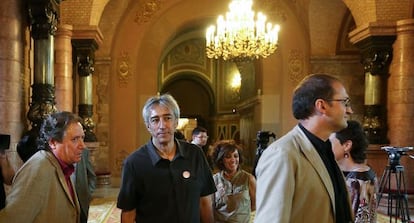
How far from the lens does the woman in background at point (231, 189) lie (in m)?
2.98

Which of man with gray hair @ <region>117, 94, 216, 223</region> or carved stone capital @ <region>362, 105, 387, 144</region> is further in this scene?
carved stone capital @ <region>362, 105, 387, 144</region>

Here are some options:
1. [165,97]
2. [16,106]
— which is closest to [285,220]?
[165,97]

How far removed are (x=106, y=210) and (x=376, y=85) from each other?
17.3ft

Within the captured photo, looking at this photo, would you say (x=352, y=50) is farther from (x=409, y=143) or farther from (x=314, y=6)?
(x=409, y=143)

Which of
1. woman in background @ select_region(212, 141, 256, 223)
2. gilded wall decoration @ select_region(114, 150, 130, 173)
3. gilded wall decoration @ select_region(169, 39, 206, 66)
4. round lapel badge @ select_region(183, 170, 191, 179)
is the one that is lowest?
gilded wall decoration @ select_region(114, 150, 130, 173)

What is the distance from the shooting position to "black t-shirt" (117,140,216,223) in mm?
2125

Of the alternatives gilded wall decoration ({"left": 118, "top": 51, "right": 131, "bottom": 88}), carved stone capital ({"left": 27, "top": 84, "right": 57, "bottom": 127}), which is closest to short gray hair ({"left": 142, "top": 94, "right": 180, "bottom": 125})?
carved stone capital ({"left": 27, "top": 84, "right": 57, "bottom": 127})

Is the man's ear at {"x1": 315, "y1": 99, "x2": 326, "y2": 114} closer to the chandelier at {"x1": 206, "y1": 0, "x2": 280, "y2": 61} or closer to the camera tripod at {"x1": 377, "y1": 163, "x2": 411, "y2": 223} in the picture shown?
the camera tripod at {"x1": 377, "y1": 163, "x2": 411, "y2": 223}

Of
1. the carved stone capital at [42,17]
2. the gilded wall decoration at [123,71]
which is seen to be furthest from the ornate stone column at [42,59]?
the gilded wall decoration at [123,71]

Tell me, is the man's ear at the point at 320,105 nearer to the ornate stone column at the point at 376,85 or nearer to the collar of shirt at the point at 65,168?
the collar of shirt at the point at 65,168

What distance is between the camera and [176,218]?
213 cm

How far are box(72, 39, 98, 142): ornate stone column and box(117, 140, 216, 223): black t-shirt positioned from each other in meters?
6.62

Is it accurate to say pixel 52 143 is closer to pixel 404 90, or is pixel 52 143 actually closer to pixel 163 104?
pixel 163 104

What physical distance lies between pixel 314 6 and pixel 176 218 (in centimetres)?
917
